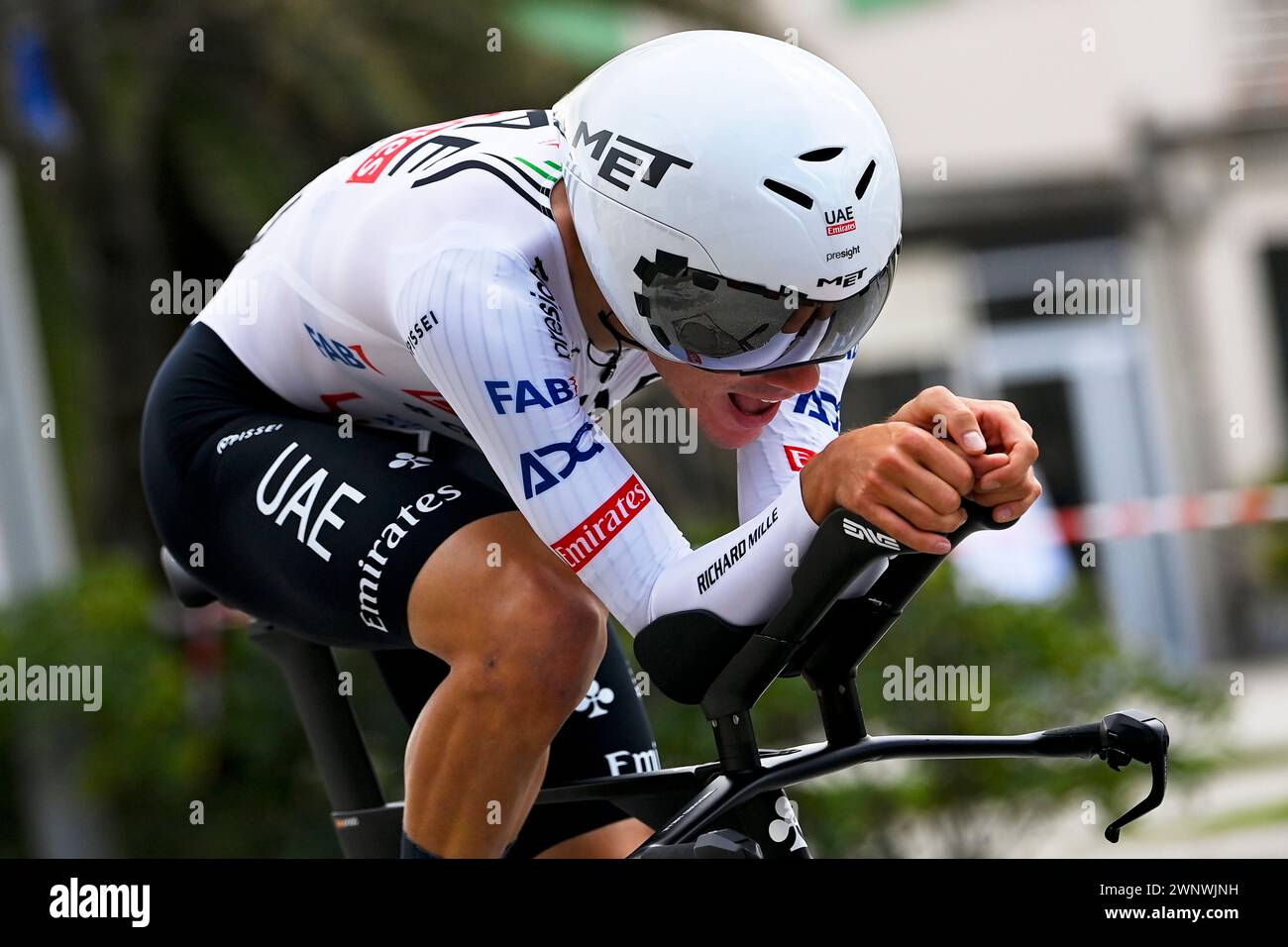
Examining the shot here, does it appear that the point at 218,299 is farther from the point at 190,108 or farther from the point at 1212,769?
the point at 190,108

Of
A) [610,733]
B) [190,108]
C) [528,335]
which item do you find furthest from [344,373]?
[190,108]

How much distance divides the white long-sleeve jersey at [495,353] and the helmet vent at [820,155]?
0.43 metres

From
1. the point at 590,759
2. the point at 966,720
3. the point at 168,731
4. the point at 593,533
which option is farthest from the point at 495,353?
the point at 168,731

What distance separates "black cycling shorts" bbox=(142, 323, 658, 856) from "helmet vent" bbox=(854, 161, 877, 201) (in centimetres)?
69

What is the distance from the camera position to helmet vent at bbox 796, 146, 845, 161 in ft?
7.28

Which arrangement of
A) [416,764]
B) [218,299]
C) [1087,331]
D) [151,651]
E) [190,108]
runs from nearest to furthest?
1. [416,764]
2. [218,299]
3. [151,651]
4. [190,108]
5. [1087,331]

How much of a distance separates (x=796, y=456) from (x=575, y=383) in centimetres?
50

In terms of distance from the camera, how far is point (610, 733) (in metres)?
2.98

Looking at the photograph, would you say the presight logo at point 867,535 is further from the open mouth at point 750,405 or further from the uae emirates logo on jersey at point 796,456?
the uae emirates logo on jersey at point 796,456

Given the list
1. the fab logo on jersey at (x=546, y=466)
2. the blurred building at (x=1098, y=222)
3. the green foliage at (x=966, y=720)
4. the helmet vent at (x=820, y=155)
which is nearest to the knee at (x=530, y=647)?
the fab logo on jersey at (x=546, y=466)

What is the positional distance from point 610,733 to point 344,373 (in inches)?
31.2

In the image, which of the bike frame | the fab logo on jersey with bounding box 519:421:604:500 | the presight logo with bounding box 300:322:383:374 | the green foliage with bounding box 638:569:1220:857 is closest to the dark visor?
the fab logo on jersey with bounding box 519:421:604:500

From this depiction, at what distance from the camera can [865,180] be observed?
2254 mm

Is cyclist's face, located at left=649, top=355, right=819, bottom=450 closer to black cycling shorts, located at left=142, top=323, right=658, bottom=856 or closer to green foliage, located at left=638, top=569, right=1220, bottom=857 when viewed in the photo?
black cycling shorts, located at left=142, top=323, right=658, bottom=856
